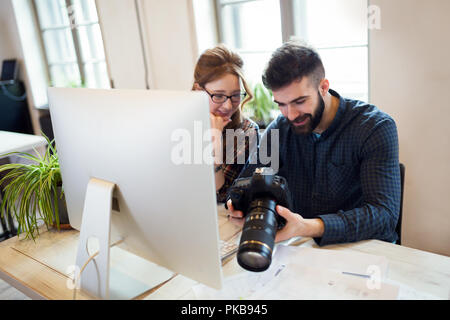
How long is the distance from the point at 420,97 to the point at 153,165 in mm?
1480

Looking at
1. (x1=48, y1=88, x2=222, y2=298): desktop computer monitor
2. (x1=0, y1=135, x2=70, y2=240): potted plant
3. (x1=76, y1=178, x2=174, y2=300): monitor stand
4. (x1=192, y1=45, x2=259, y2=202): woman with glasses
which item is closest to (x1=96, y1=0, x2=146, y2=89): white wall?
(x1=192, y1=45, x2=259, y2=202): woman with glasses

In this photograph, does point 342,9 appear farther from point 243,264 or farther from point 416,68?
point 243,264

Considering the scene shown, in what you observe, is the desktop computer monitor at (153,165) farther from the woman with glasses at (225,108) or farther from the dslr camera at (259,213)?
the woman with glasses at (225,108)

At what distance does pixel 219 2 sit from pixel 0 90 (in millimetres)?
2883

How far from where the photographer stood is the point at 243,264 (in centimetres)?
83

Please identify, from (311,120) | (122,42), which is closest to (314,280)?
(311,120)

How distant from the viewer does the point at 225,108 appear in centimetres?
145

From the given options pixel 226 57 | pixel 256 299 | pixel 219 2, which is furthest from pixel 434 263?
pixel 219 2

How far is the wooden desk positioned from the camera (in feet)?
2.87

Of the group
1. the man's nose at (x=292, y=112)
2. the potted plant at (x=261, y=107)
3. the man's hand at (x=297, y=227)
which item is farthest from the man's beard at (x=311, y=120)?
the potted plant at (x=261, y=107)

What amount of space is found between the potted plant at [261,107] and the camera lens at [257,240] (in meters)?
1.55

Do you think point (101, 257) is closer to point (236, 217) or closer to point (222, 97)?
point (236, 217)

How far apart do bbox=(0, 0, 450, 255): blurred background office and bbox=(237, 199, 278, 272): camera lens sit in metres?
0.90

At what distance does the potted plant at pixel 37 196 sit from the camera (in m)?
1.17
